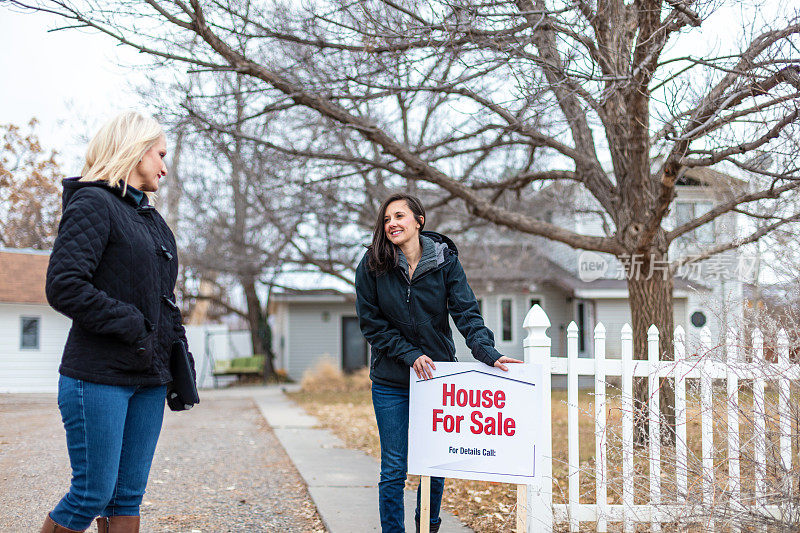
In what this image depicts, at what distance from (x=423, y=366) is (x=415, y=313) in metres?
0.27

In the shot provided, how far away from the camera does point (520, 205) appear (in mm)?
13070


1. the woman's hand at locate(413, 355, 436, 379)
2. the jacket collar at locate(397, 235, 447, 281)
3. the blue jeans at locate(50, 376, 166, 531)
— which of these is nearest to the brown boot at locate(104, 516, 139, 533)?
the blue jeans at locate(50, 376, 166, 531)

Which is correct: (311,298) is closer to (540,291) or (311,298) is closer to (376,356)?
(540,291)

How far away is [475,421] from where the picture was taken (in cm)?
350

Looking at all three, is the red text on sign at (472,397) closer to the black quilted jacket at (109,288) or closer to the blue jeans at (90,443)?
the black quilted jacket at (109,288)

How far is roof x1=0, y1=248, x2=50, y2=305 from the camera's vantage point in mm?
5031

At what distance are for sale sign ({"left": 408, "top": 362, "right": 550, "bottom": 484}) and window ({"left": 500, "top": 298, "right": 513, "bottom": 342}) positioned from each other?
19.0 m

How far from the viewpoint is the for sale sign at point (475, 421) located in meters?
3.41

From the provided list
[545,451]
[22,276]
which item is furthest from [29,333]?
[545,451]

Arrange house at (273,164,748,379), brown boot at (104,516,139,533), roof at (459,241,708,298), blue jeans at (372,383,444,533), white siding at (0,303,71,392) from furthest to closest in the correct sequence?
roof at (459,241,708,298)
house at (273,164,748,379)
white siding at (0,303,71,392)
blue jeans at (372,383,444,533)
brown boot at (104,516,139,533)

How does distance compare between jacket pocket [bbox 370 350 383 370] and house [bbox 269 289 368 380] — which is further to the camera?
house [bbox 269 289 368 380]

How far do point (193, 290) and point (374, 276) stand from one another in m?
21.3

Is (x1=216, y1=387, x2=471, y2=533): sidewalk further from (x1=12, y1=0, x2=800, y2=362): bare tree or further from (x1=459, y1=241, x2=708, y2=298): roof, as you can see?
(x1=459, y1=241, x2=708, y2=298): roof

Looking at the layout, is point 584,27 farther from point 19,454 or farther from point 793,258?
point 19,454
